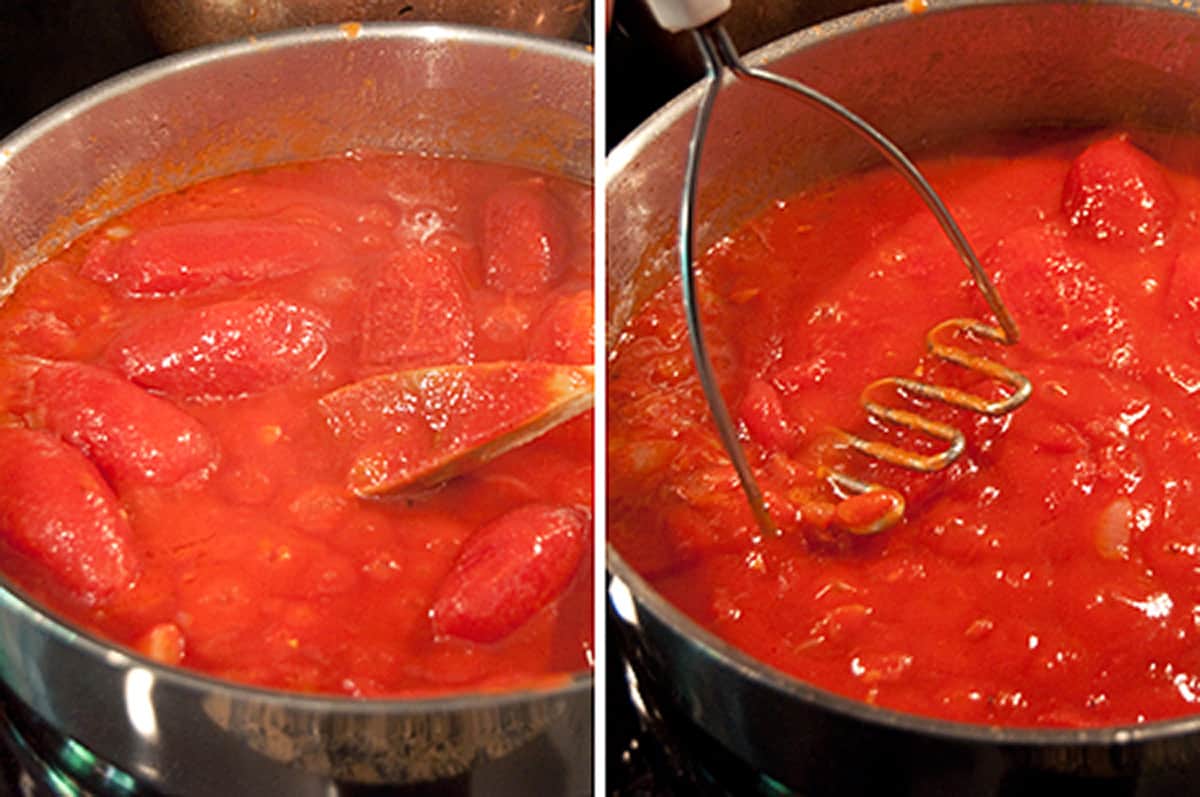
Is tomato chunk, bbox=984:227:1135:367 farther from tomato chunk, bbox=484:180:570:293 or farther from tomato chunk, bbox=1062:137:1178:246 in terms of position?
tomato chunk, bbox=484:180:570:293

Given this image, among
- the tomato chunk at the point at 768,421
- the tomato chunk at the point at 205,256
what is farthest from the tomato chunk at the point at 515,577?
the tomato chunk at the point at 205,256

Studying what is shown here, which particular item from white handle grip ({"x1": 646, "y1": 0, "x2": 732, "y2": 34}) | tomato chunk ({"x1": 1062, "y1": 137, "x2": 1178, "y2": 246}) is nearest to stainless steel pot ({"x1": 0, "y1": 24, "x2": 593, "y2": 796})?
white handle grip ({"x1": 646, "y1": 0, "x2": 732, "y2": 34})

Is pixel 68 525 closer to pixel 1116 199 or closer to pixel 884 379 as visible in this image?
pixel 884 379

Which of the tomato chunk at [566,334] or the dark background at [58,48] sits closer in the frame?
the tomato chunk at [566,334]

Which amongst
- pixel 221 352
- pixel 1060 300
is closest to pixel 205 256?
pixel 221 352

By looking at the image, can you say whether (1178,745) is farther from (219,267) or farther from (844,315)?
(219,267)

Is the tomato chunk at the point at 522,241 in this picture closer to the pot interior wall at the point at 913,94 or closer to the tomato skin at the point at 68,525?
the pot interior wall at the point at 913,94

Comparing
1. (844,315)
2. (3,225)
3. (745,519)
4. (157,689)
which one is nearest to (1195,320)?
(844,315)
